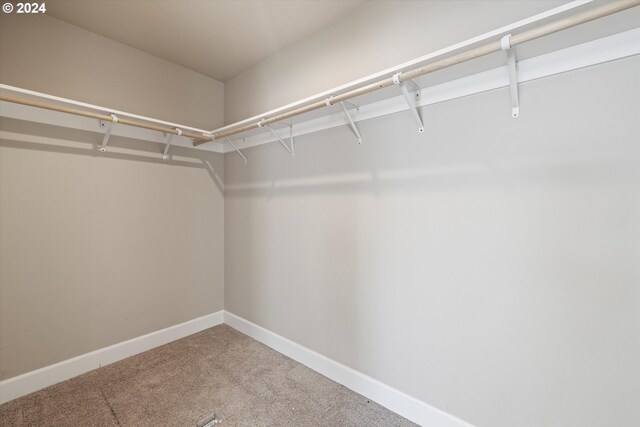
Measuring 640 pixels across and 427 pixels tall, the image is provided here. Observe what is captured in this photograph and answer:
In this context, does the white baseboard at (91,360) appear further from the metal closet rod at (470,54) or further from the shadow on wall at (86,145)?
the metal closet rod at (470,54)

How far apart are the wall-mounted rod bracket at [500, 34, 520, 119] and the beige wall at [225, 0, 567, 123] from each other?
0.30m

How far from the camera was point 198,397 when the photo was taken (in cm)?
177

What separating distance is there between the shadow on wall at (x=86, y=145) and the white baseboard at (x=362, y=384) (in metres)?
1.68

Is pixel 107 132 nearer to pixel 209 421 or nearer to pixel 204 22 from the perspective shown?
pixel 204 22

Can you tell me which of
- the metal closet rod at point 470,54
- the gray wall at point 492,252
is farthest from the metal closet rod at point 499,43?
the gray wall at point 492,252

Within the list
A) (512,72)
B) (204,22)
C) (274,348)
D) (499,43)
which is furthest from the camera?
(274,348)

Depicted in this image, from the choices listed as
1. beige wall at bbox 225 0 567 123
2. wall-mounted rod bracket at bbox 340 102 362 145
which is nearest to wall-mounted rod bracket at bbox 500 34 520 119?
beige wall at bbox 225 0 567 123

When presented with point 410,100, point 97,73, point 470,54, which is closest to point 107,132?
point 97,73

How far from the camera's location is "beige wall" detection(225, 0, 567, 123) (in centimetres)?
134

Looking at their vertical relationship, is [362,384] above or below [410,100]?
below

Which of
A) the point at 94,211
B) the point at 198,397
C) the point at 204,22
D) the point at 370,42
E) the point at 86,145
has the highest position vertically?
the point at 204,22

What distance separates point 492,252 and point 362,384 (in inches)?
46.0

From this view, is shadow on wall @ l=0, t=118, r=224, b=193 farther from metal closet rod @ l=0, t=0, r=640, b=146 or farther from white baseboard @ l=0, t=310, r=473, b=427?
white baseboard @ l=0, t=310, r=473, b=427

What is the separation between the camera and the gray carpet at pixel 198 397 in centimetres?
159
